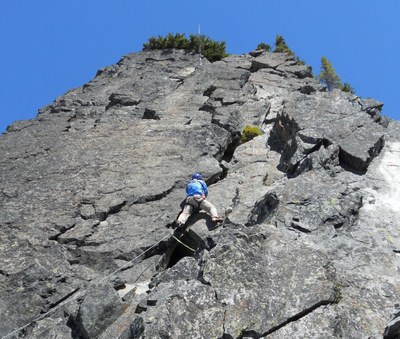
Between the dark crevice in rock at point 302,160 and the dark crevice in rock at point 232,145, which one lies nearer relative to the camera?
the dark crevice in rock at point 302,160

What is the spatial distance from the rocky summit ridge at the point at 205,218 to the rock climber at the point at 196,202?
1.06 feet

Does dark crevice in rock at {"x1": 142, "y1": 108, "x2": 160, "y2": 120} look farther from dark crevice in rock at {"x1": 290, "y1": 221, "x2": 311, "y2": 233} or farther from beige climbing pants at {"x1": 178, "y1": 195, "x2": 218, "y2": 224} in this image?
dark crevice in rock at {"x1": 290, "y1": 221, "x2": 311, "y2": 233}

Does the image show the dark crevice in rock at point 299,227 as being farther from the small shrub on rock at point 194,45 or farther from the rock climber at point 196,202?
the small shrub on rock at point 194,45

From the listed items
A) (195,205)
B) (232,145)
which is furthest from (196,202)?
(232,145)

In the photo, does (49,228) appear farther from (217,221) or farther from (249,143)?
(249,143)

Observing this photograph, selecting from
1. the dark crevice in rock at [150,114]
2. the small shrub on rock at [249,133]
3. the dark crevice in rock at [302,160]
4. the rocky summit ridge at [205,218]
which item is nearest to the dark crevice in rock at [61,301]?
the rocky summit ridge at [205,218]

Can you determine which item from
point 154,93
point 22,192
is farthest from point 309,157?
point 154,93

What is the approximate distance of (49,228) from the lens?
1891 centimetres

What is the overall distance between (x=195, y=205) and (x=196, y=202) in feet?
0.33

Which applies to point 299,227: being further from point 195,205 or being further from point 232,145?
point 232,145

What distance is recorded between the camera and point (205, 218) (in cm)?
1825

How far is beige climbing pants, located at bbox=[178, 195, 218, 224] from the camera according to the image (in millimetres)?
18078

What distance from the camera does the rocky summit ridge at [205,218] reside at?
12828mm

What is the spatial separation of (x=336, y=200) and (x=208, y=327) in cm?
527
